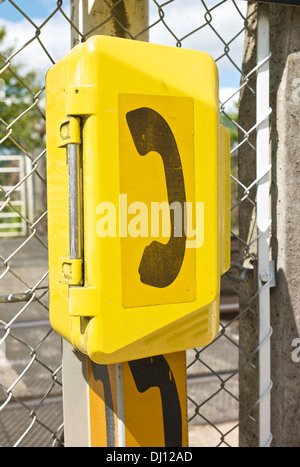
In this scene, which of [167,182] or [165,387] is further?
[165,387]

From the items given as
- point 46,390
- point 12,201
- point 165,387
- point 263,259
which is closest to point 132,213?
point 165,387

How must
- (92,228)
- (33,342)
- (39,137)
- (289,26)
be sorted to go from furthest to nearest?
(39,137)
(33,342)
(289,26)
(92,228)

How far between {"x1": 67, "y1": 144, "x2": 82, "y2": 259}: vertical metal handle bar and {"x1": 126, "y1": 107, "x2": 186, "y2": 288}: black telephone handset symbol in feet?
0.38

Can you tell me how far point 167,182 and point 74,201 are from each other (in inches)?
7.4

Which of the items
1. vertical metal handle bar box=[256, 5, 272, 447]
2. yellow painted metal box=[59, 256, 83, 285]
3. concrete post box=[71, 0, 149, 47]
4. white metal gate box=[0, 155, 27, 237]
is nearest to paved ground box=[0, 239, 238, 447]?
vertical metal handle bar box=[256, 5, 272, 447]

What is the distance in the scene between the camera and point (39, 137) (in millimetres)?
13594

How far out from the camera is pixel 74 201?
85 centimetres

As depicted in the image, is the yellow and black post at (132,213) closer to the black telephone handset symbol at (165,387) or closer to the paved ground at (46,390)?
the black telephone handset symbol at (165,387)

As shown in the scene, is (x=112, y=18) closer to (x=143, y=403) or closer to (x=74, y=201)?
(x=74, y=201)

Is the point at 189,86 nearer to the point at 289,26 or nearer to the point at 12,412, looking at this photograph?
the point at 289,26

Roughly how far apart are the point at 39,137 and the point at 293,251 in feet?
43.4

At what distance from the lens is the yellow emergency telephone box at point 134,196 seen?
83 centimetres
